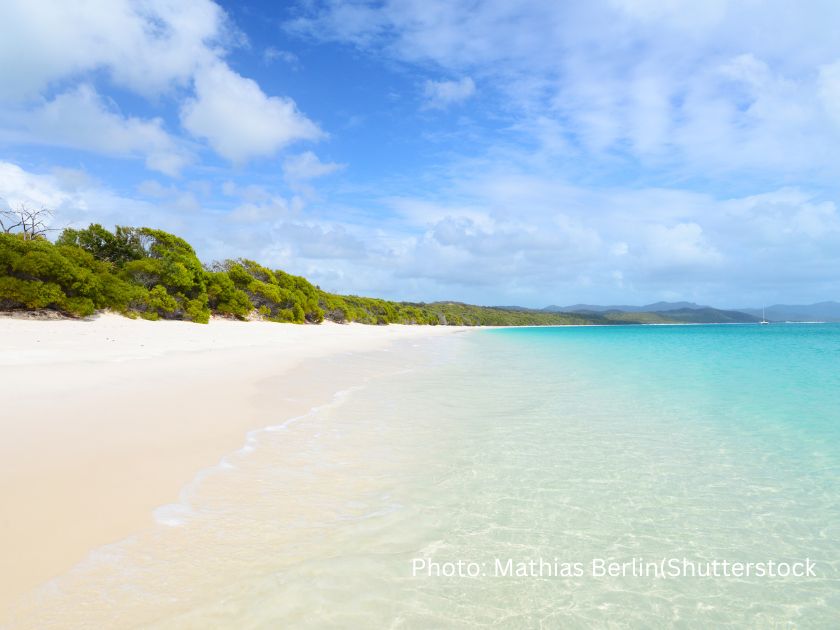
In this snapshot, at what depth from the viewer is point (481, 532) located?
4680 mm

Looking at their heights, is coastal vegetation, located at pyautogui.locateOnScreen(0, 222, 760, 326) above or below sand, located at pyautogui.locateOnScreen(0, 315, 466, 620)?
above

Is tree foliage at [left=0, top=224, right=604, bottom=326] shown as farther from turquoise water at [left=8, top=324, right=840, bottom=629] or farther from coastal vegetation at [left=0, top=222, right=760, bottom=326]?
turquoise water at [left=8, top=324, right=840, bottom=629]

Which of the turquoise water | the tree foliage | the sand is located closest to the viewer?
the turquoise water

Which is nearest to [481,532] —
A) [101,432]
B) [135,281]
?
[101,432]

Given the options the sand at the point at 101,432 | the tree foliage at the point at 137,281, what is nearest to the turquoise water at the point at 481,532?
the sand at the point at 101,432

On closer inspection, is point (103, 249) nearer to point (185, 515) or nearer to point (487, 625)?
point (185, 515)

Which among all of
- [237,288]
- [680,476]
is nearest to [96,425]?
[680,476]

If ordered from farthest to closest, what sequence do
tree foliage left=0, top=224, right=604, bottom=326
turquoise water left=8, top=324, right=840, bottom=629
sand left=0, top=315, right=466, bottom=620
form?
tree foliage left=0, top=224, right=604, bottom=326, sand left=0, top=315, right=466, bottom=620, turquoise water left=8, top=324, right=840, bottom=629

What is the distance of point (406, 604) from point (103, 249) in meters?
42.8

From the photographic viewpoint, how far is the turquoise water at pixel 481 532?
3.40m

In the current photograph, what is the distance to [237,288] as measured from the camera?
4769cm

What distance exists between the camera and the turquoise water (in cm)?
340

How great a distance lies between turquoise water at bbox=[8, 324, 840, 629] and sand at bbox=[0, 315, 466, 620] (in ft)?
1.45

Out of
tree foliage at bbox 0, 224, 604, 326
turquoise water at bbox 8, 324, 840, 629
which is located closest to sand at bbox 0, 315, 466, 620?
turquoise water at bbox 8, 324, 840, 629
